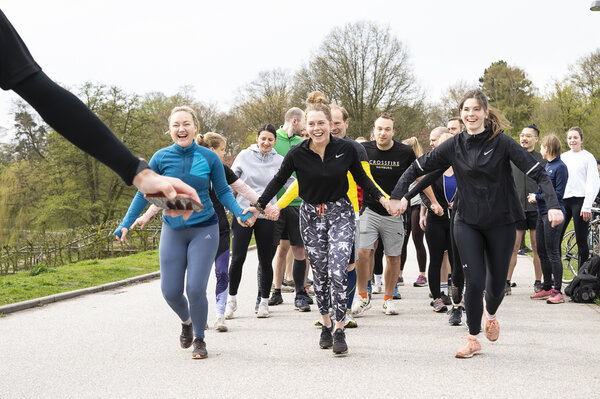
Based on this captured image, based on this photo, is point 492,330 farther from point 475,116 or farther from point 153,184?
point 153,184

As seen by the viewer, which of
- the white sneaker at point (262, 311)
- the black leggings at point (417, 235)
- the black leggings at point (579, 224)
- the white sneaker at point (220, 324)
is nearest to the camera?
the white sneaker at point (220, 324)

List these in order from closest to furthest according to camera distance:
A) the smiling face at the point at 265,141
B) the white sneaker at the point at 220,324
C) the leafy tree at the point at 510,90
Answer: the white sneaker at the point at 220,324
the smiling face at the point at 265,141
the leafy tree at the point at 510,90

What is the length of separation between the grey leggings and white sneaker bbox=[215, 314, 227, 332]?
4.19ft

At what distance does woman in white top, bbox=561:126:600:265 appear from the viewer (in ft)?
29.4

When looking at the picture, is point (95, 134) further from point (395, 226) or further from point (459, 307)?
point (395, 226)

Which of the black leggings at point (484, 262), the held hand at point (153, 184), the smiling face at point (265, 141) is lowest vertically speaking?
the black leggings at point (484, 262)

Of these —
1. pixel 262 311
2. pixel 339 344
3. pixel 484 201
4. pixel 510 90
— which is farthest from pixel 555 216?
pixel 510 90

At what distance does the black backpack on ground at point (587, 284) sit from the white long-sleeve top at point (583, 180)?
83 cm

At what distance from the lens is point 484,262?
5.76 m

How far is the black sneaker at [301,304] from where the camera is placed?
8.29 m

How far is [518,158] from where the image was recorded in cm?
548

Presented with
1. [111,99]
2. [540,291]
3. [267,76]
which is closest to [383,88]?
[267,76]

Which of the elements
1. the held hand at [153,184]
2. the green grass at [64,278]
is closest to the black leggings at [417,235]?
the green grass at [64,278]

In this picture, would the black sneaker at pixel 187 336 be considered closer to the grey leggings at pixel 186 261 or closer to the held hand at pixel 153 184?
the grey leggings at pixel 186 261
